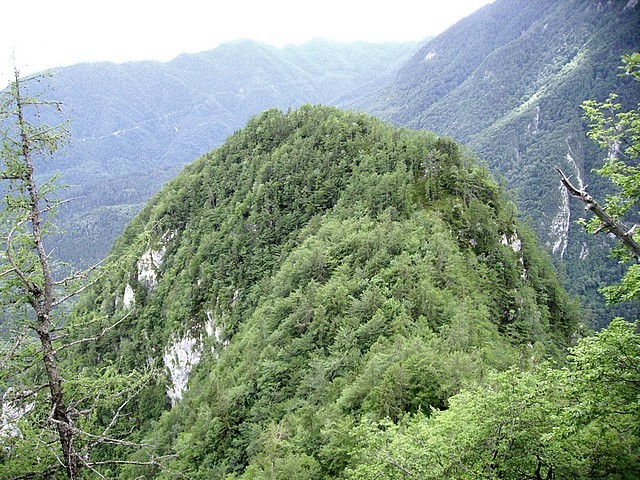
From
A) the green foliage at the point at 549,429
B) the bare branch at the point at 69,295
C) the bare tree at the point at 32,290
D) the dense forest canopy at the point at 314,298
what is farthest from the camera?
the dense forest canopy at the point at 314,298

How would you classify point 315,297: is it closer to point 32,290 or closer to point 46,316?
point 46,316

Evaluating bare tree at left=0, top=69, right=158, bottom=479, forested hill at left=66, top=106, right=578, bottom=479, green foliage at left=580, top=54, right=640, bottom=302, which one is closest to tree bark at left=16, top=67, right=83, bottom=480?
bare tree at left=0, top=69, right=158, bottom=479

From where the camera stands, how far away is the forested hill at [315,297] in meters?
25.1

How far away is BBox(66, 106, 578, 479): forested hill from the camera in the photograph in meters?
25.1

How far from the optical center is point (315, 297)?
3875 cm

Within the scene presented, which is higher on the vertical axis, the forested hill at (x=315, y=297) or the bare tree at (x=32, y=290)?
the bare tree at (x=32, y=290)

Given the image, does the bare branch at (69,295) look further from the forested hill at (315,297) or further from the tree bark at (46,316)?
the forested hill at (315,297)

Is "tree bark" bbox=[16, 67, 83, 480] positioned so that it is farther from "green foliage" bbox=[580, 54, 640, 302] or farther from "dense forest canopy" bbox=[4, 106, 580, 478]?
"green foliage" bbox=[580, 54, 640, 302]

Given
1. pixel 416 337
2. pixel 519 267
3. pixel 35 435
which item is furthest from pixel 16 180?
pixel 519 267

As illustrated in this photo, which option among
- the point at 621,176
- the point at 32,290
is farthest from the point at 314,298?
the point at 32,290

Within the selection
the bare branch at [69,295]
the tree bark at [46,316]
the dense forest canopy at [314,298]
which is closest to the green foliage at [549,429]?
the dense forest canopy at [314,298]

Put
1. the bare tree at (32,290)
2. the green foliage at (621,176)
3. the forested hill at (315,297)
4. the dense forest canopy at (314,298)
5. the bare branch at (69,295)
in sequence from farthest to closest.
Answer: the forested hill at (315,297) → the dense forest canopy at (314,298) → the green foliage at (621,176) → the bare branch at (69,295) → the bare tree at (32,290)

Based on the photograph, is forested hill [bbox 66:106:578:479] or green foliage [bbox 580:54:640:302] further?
forested hill [bbox 66:106:578:479]

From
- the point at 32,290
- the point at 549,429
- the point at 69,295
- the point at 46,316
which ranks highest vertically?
the point at 32,290
